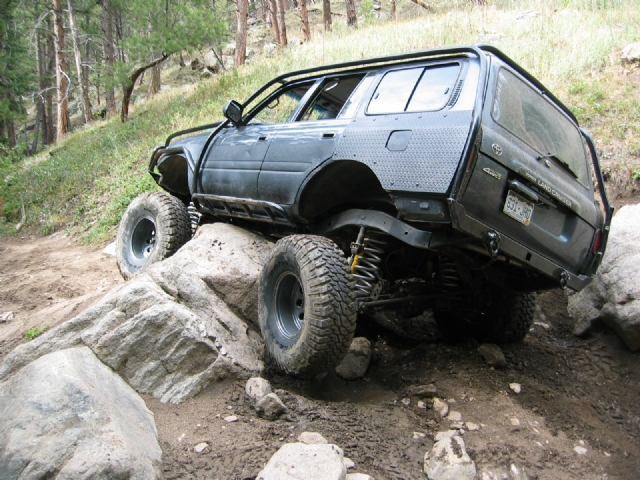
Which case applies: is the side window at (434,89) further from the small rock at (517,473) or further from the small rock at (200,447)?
the small rock at (200,447)

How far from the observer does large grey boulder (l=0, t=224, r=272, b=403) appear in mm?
3379

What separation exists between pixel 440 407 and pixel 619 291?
2015 millimetres

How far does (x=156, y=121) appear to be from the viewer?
1389 centimetres

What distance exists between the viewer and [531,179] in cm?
302

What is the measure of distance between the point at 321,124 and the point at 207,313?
1670 millimetres

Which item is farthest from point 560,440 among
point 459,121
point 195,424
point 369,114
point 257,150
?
point 257,150

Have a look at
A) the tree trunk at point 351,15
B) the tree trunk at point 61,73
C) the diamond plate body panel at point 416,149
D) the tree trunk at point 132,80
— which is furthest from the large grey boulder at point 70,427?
the tree trunk at point 351,15

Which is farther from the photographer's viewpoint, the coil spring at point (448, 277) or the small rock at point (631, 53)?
the small rock at point (631, 53)

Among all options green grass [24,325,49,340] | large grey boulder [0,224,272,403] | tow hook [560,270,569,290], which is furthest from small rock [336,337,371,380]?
green grass [24,325,49,340]

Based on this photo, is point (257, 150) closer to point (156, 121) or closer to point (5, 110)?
point (156, 121)

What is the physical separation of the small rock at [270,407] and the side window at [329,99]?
2.26 meters

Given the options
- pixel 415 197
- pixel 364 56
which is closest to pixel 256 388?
pixel 415 197

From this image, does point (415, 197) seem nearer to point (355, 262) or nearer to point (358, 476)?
point (355, 262)

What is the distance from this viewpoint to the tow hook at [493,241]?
2.86m
